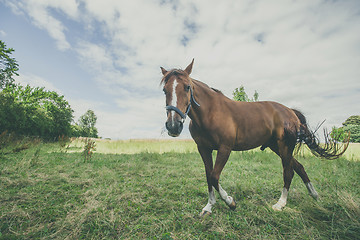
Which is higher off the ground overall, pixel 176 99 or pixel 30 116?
pixel 30 116

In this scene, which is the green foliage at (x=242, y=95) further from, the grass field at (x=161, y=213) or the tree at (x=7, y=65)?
the tree at (x=7, y=65)

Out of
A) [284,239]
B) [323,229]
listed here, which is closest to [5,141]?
[284,239]

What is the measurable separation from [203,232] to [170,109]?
1735 mm

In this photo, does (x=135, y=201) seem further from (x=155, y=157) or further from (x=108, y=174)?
(x=155, y=157)

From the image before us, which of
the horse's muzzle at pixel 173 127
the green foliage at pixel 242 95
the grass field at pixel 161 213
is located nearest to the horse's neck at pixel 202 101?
the horse's muzzle at pixel 173 127

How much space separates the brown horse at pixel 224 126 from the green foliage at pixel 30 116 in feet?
48.1

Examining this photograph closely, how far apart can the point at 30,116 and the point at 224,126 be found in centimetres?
1806

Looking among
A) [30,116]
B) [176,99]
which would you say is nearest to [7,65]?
[30,116]

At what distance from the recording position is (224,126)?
105 inches

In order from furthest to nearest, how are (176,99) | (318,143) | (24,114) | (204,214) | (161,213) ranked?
(24,114) < (318,143) < (161,213) < (204,214) < (176,99)

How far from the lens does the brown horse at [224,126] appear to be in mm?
2438

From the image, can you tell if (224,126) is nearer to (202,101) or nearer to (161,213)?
(202,101)

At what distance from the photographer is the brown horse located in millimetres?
2438

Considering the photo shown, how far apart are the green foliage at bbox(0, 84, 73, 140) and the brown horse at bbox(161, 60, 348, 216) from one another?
1465 cm
